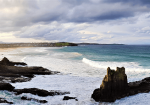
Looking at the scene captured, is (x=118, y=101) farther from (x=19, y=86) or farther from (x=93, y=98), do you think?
(x=19, y=86)

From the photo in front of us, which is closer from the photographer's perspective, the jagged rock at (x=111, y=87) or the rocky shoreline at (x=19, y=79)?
the jagged rock at (x=111, y=87)

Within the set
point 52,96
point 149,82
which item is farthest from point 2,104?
point 149,82

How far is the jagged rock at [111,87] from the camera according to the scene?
1048cm

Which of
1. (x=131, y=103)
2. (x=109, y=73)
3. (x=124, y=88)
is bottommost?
(x=131, y=103)

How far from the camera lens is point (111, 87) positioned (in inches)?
418

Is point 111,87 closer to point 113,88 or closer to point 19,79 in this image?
point 113,88

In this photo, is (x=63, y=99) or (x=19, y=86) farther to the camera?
(x=19, y=86)

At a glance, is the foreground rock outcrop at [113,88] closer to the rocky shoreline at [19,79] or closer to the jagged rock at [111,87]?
the jagged rock at [111,87]

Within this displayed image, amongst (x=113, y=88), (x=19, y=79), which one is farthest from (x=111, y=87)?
(x=19, y=79)

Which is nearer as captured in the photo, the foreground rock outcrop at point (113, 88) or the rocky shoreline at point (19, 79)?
the foreground rock outcrop at point (113, 88)

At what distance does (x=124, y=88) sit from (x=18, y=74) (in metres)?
12.7

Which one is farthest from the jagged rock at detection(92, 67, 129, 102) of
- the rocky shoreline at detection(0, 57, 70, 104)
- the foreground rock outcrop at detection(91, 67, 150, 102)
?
the rocky shoreline at detection(0, 57, 70, 104)

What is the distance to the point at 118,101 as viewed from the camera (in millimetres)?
10398

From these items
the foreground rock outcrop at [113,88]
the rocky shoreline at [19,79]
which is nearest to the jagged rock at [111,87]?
the foreground rock outcrop at [113,88]
